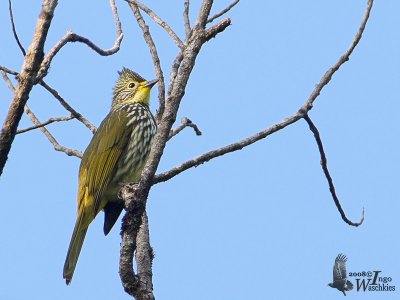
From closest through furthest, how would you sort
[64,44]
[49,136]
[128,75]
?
[64,44] < [49,136] < [128,75]

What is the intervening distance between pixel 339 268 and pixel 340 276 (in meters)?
0.11

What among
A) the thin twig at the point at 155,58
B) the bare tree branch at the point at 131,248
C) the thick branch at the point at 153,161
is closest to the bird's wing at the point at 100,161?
the thin twig at the point at 155,58

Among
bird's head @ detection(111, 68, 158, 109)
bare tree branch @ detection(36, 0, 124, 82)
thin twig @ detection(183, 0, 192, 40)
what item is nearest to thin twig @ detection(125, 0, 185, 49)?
thin twig @ detection(183, 0, 192, 40)

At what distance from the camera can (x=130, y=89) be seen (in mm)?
8297

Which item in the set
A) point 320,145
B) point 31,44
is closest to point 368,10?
point 320,145

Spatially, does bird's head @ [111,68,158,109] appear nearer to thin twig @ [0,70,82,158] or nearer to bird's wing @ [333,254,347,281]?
thin twig @ [0,70,82,158]

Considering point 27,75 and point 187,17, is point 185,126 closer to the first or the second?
point 187,17

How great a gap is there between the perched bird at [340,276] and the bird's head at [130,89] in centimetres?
285

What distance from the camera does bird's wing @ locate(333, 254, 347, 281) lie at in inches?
254

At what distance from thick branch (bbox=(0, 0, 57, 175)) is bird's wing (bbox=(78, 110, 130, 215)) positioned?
3.05 meters

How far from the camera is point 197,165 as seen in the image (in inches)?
185

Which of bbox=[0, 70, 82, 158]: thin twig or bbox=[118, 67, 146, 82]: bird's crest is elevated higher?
bbox=[118, 67, 146, 82]: bird's crest

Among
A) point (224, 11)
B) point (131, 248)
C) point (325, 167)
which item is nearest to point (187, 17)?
point (224, 11)

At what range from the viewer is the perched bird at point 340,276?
21.3ft
